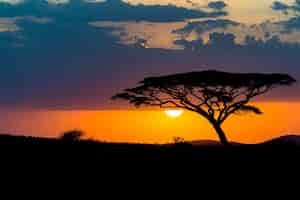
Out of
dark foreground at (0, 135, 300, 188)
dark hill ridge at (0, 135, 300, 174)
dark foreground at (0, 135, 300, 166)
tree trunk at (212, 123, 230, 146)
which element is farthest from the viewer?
tree trunk at (212, 123, 230, 146)

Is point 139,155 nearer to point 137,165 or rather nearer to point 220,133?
point 137,165

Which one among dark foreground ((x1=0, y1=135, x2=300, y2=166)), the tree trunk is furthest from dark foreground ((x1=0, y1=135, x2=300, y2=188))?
the tree trunk

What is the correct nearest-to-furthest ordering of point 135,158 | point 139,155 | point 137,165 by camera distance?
point 137,165
point 135,158
point 139,155

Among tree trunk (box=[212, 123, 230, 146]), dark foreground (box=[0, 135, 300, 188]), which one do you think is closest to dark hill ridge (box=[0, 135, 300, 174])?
dark foreground (box=[0, 135, 300, 188])

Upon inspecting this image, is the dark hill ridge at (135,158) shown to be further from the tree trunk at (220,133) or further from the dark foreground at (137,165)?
the tree trunk at (220,133)

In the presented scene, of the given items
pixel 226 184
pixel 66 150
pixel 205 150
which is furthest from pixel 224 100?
pixel 226 184

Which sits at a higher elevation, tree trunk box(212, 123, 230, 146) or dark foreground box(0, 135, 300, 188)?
tree trunk box(212, 123, 230, 146)

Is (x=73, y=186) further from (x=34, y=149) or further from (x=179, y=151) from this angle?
(x=179, y=151)

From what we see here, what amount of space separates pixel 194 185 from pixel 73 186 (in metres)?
2.91

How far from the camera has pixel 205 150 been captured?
20.7 meters

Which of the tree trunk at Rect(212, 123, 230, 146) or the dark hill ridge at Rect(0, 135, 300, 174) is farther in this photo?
the tree trunk at Rect(212, 123, 230, 146)

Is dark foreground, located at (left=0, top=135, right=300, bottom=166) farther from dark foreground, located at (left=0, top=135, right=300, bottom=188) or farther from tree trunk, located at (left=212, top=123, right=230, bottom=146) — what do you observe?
tree trunk, located at (left=212, top=123, right=230, bottom=146)

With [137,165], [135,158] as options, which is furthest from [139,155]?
[137,165]

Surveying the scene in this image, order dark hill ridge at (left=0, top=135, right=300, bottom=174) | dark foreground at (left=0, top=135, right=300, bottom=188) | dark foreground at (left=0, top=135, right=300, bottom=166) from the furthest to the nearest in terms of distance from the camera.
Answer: dark foreground at (left=0, top=135, right=300, bottom=166) → dark hill ridge at (left=0, top=135, right=300, bottom=174) → dark foreground at (left=0, top=135, right=300, bottom=188)
